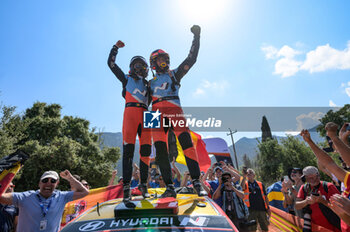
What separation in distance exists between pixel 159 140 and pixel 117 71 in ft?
5.13

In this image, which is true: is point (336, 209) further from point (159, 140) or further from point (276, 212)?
point (276, 212)

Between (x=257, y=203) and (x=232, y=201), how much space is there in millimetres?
1497

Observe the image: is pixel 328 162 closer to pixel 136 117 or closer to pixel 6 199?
pixel 136 117

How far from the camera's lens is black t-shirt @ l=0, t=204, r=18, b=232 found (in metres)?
3.23

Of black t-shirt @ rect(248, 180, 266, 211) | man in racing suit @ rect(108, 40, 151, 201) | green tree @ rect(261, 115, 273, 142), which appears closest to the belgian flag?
man in racing suit @ rect(108, 40, 151, 201)

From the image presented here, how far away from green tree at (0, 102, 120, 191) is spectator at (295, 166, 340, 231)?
50.7ft

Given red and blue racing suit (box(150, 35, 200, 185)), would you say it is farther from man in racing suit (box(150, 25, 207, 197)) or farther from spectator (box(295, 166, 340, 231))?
spectator (box(295, 166, 340, 231))

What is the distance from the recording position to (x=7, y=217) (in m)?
3.34

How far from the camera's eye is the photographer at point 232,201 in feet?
13.2

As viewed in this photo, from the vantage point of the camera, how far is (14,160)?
2395mm

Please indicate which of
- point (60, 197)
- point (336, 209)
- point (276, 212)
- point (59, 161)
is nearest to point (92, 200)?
point (60, 197)

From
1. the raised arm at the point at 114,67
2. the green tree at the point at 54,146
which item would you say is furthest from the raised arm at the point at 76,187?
the green tree at the point at 54,146

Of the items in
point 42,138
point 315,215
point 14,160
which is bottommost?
point 315,215

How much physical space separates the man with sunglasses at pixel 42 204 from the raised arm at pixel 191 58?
247cm
